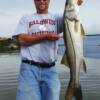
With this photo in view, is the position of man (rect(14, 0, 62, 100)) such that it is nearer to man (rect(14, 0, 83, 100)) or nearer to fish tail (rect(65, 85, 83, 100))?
man (rect(14, 0, 83, 100))

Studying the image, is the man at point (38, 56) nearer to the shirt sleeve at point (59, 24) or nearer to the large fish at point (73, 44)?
the shirt sleeve at point (59, 24)

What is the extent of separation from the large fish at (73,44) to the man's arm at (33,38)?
231 mm

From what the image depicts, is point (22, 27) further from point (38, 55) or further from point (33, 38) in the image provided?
point (38, 55)

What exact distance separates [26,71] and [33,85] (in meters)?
0.26

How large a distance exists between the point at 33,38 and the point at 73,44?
2.34 ft

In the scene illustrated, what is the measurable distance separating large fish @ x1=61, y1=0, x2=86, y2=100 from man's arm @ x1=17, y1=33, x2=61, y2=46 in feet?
0.76

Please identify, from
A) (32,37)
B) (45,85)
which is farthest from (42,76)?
(32,37)

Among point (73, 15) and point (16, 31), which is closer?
point (73, 15)

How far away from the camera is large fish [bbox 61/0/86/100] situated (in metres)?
7.14

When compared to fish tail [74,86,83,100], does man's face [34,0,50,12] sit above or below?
above

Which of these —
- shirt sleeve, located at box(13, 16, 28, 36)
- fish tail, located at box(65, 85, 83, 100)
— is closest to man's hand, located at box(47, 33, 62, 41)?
shirt sleeve, located at box(13, 16, 28, 36)

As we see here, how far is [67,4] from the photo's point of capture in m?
7.14

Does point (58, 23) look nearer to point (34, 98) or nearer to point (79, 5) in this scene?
point (79, 5)

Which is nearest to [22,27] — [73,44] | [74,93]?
[73,44]
